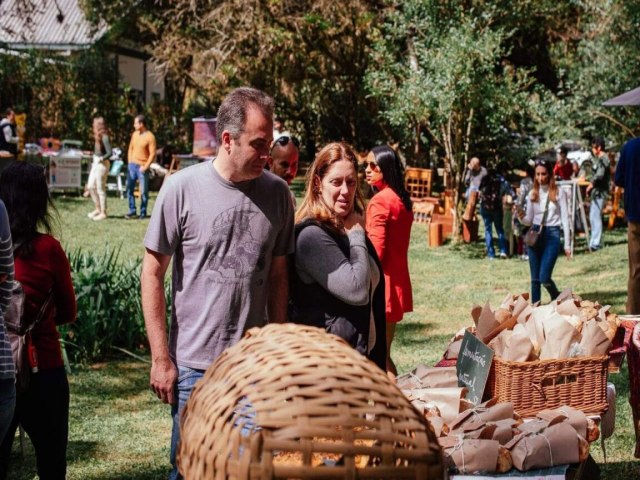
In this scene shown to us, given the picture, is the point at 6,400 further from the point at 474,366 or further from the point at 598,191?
the point at 598,191

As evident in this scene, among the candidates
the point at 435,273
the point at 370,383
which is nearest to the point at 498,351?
the point at 370,383

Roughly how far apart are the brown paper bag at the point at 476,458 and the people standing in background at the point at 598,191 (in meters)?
13.8

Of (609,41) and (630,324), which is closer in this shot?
(630,324)

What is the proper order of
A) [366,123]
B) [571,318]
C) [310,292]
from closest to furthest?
1. [310,292]
2. [571,318]
3. [366,123]

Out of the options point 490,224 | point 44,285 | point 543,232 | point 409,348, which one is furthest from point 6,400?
point 490,224

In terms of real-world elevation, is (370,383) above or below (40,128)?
below

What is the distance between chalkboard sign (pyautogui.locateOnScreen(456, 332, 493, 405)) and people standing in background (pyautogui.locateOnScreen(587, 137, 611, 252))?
13025 millimetres

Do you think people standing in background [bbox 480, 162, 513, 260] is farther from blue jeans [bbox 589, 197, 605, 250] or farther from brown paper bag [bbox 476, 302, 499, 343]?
brown paper bag [bbox 476, 302, 499, 343]

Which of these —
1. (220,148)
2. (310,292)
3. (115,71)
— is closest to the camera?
(220,148)

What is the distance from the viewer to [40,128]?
26516mm

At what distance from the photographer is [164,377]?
347 cm

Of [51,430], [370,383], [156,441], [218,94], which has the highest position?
[218,94]

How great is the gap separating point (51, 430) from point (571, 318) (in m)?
2.32

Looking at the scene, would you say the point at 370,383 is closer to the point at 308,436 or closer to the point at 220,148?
the point at 308,436
